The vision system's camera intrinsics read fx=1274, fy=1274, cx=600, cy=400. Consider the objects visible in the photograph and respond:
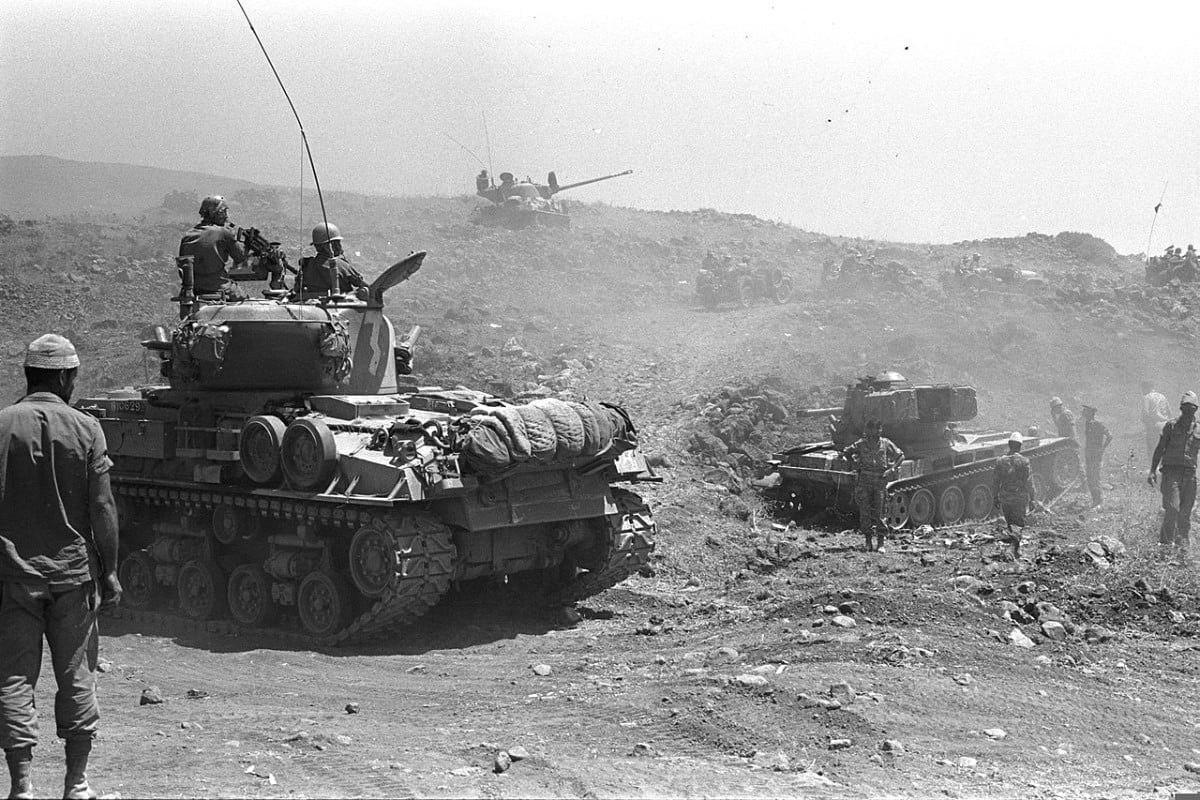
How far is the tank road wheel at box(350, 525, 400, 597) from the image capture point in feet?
34.4

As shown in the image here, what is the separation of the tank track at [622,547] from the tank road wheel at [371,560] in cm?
235

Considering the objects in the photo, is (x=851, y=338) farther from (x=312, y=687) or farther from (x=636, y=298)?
(x=312, y=687)

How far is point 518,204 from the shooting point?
1650 inches

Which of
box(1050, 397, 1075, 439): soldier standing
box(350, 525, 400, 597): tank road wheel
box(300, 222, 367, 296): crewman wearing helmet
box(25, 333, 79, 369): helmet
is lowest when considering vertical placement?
box(350, 525, 400, 597): tank road wheel

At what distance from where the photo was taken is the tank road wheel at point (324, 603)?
36.8ft

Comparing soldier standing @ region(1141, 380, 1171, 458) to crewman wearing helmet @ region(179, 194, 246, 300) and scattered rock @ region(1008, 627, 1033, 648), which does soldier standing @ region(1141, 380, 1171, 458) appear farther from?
crewman wearing helmet @ region(179, 194, 246, 300)

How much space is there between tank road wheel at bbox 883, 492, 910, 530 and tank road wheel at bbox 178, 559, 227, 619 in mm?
8149

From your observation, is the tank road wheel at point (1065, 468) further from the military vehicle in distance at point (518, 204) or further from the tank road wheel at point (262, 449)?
the military vehicle in distance at point (518, 204)

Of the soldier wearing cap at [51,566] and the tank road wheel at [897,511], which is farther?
the tank road wheel at [897,511]

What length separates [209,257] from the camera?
504 inches

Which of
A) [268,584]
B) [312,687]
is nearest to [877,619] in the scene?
[312,687]

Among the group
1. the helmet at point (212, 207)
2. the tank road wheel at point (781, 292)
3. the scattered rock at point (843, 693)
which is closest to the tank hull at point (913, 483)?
the scattered rock at point (843, 693)

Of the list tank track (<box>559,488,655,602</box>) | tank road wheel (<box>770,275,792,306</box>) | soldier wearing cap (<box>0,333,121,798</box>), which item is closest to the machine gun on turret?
tank track (<box>559,488,655,602</box>)

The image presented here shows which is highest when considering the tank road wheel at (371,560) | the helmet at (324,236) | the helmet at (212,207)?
the helmet at (212,207)
